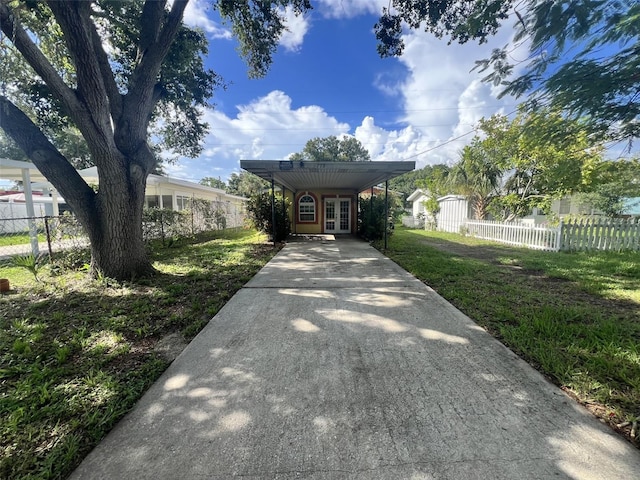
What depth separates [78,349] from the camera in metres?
2.79

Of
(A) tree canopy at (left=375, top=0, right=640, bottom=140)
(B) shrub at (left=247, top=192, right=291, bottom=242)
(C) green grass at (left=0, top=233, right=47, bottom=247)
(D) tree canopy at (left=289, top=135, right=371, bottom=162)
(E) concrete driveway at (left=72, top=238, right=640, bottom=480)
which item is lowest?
(E) concrete driveway at (left=72, top=238, right=640, bottom=480)

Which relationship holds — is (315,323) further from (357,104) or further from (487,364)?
(357,104)

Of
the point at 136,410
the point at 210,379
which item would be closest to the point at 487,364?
the point at 210,379

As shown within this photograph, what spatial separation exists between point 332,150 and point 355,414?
41546mm

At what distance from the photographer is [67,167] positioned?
4.70 metres

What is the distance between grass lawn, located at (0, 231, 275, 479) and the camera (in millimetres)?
1690

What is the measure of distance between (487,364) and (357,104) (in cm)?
1985

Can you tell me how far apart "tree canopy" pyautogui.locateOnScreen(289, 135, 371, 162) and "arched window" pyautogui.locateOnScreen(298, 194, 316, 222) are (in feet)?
84.7

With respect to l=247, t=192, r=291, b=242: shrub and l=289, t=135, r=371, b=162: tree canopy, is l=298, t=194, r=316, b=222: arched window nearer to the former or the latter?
l=247, t=192, r=291, b=242: shrub

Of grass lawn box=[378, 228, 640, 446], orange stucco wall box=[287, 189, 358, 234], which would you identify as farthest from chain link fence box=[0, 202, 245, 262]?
grass lawn box=[378, 228, 640, 446]

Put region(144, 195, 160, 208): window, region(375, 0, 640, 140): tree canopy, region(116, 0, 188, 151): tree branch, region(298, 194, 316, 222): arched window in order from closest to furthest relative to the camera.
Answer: region(375, 0, 640, 140): tree canopy
region(116, 0, 188, 151): tree branch
region(298, 194, 316, 222): arched window
region(144, 195, 160, 208): window

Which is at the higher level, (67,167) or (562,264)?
(67,167)

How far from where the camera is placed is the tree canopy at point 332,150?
39.6 meters

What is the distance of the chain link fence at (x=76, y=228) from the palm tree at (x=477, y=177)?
14.2 metres
